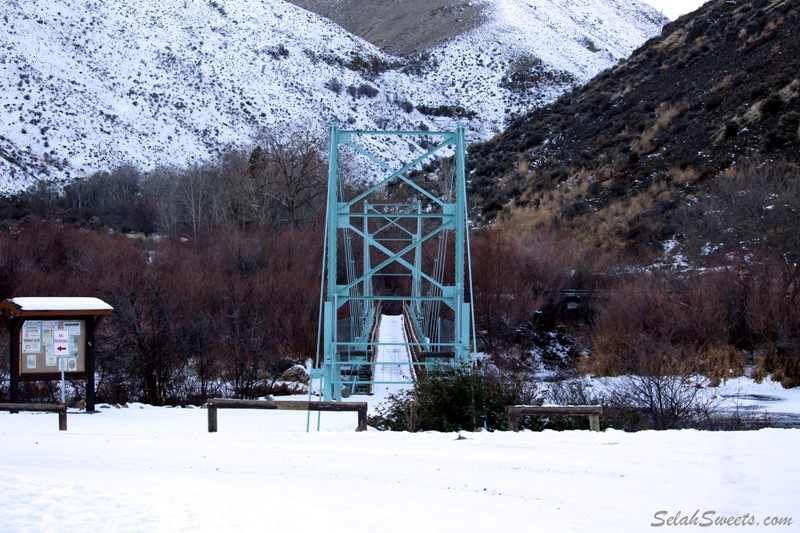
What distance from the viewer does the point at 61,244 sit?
1106 inches

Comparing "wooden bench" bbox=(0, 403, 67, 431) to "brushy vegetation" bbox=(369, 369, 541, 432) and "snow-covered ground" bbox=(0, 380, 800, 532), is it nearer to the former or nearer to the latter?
"snow-covered ground" bbox=(0, 380, 800, 532)

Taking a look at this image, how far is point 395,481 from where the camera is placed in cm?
639

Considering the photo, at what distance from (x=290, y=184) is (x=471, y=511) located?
31249 millimetres

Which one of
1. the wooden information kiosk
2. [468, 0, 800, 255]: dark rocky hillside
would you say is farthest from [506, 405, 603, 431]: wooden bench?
[468, 0, 800, 255]: dark rocky hillside

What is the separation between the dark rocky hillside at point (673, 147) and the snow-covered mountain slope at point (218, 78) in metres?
19.2

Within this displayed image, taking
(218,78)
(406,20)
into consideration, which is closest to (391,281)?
(218,78)

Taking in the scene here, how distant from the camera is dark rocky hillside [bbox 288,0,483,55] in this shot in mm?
88262

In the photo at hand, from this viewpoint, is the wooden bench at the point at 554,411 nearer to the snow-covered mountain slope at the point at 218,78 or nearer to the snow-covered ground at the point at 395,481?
the snow-covered ground at the point at 395,481

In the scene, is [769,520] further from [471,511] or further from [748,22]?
[748,22]

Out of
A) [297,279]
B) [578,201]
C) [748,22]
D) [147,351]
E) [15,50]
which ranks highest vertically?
[15,50]

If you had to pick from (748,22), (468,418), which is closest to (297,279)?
(468,418)

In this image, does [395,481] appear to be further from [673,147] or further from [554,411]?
[673,147]

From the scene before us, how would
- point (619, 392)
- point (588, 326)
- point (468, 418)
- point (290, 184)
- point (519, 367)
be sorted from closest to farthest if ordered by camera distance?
1. point (468, 418)
2. point (619, 392)
3. point (519, 367)
4. point (588, 326)
5. point (290, 184)

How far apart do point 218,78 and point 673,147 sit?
41.6 meters
